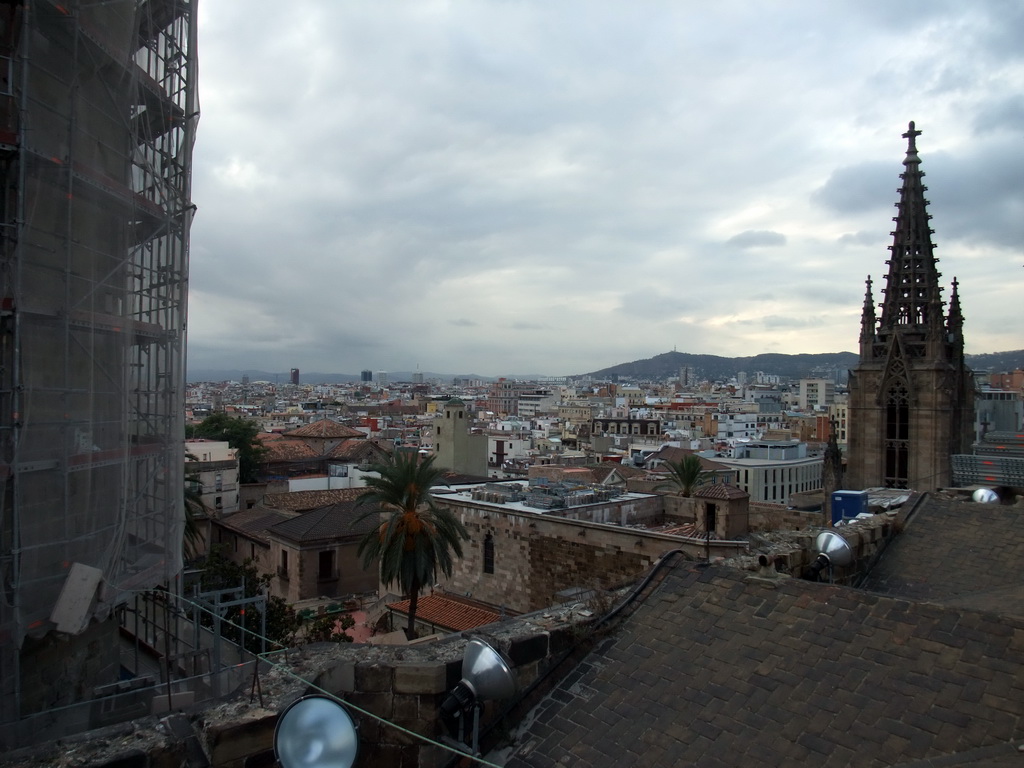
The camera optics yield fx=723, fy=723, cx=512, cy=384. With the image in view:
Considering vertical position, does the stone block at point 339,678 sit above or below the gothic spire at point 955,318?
below

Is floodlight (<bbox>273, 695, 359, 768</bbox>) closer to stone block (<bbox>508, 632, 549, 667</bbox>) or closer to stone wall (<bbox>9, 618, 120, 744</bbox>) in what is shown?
stone block (<bbox>508, 632, 549, 667</bbox>)

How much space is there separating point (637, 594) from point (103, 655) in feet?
21.8

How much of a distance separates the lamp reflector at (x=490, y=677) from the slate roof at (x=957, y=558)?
4979 millimetres

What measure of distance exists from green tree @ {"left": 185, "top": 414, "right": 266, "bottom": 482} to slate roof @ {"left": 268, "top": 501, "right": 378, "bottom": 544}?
2206 centimetres

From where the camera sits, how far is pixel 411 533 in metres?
19.0

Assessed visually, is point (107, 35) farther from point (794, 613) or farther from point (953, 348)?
point (953, 348)

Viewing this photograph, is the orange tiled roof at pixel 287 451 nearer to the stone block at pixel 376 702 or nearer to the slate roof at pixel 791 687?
the stone block at pixel 376 702

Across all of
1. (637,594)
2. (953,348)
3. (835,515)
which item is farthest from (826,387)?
(637,594)

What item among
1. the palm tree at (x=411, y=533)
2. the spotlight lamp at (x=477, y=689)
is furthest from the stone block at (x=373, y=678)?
the palm tree at (x=411, y=533)

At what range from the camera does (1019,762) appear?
4.23m

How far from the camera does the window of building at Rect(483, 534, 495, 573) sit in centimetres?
2430

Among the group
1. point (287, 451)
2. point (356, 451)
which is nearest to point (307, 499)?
point (356, 451)

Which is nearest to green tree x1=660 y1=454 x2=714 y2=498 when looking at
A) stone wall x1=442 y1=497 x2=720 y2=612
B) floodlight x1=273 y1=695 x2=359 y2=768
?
stone wall x1=442 y1=497 x2=720 y2=612

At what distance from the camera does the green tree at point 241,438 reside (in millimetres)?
53806
